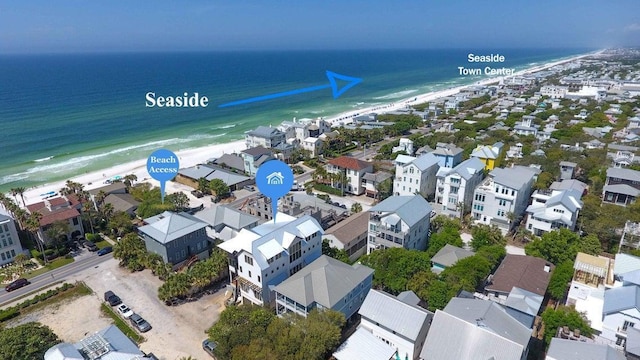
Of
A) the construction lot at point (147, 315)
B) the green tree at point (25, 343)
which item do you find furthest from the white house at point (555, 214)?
the green tree at point (25, 343)

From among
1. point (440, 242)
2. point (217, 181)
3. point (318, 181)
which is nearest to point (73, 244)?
point (217, 181)

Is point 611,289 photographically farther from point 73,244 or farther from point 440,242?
point 73,244

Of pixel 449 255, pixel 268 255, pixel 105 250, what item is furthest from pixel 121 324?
pixel 449 255

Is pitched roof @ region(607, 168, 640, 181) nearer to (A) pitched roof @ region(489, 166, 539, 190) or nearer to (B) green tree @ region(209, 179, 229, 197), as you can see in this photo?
(A) pitched roof @ region(489, 166, 539, 190)

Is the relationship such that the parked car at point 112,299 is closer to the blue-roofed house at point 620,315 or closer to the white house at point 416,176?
the white house at point 416,176

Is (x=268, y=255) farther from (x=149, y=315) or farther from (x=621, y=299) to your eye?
(x=621, y=299)

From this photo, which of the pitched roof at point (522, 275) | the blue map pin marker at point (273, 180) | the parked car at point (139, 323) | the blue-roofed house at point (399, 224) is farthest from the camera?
the blue map pin marker at point (273, 180)
